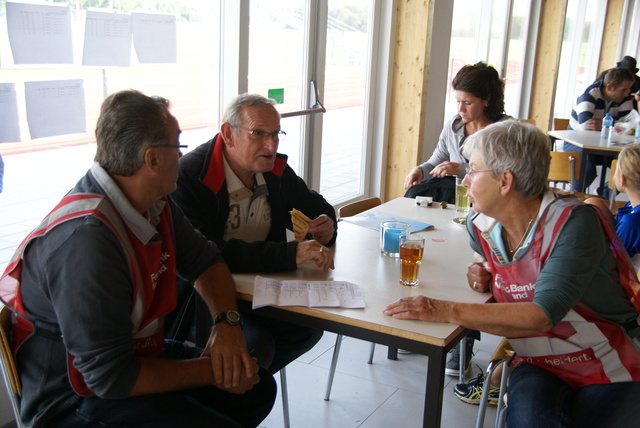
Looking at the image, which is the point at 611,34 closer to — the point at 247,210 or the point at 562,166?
the point at 562,166

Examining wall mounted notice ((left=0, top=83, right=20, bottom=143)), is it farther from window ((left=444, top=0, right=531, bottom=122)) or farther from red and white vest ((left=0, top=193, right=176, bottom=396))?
window ((left=444, top=0, right=531, bottom=122))

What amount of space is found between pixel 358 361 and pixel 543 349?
1383 millimetres

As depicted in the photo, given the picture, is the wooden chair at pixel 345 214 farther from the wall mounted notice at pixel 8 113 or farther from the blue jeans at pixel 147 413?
the wall mounted notice at pixel 8 113

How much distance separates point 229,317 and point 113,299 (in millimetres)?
412

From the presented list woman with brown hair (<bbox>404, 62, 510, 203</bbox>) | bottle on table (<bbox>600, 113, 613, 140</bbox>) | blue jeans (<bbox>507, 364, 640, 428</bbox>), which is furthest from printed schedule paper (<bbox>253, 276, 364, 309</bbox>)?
bottle on table (<bbox>600, 113, 613, 140</bbox>)

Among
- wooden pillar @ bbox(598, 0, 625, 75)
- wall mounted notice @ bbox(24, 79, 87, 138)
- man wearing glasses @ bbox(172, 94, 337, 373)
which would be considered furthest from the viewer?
wooden pillar @ bbox(598, 0, 625, 75)

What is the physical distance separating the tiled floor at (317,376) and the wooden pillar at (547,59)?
6832 millimetres

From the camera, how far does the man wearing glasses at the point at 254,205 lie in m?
1.99

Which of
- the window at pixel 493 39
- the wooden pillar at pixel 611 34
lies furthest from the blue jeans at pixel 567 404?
the wooden pillar at pixel 611 34

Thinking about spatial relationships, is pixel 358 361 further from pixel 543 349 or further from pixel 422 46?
pixel 422 46

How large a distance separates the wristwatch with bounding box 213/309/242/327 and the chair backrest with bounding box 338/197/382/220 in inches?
42.0

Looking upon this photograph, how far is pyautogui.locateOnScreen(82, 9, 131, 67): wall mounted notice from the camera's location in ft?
8.51

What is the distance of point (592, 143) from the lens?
5.05m

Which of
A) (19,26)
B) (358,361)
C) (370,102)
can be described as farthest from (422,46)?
(19,26)
